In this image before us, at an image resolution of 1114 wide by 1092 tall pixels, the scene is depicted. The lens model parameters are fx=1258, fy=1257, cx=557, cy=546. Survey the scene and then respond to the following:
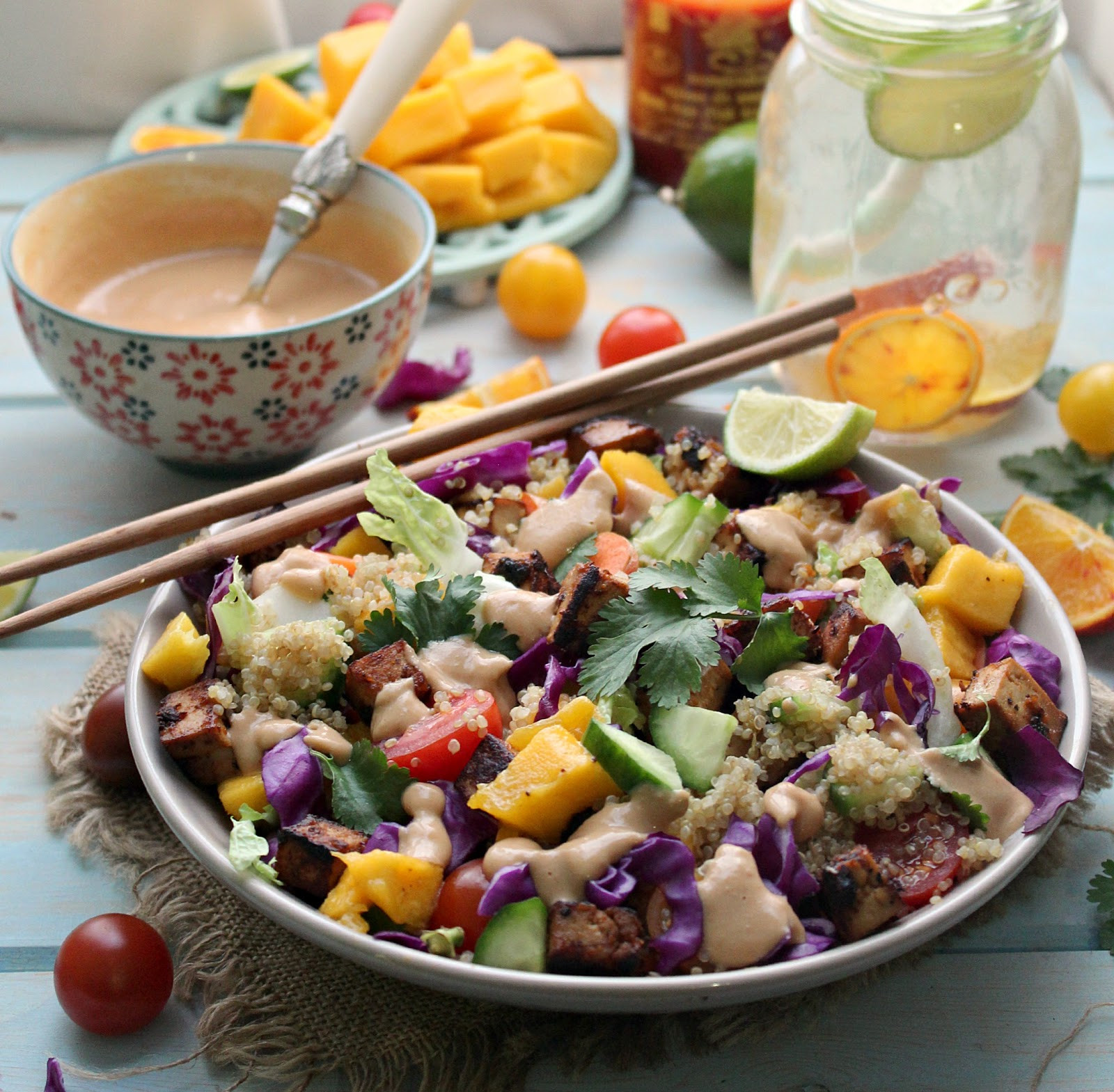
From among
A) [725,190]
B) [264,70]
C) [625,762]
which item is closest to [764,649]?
[625,762]

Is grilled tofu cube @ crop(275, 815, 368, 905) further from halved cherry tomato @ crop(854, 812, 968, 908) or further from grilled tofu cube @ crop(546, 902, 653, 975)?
halved cherry tomato @ crop(854, 812, 968, 908)

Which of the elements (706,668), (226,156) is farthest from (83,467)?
(706,668)

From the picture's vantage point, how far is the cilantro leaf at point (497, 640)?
5.37ft

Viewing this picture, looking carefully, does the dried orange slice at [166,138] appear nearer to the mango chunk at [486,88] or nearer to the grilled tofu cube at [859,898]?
the mango chunk at [486,88]

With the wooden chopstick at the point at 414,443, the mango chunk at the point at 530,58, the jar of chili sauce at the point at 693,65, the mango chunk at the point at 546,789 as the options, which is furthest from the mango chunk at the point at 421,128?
the mango chunk at the point at 546,789

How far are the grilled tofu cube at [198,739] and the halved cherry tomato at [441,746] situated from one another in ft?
0.66

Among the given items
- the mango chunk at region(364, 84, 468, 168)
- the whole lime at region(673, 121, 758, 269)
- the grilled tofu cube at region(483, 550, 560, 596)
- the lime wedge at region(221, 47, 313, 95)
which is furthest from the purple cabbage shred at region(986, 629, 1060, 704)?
the lime wedge at region(221, 47, 313, 95)

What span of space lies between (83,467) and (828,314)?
4.76ft

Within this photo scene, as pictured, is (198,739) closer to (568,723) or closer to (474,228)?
(568,723)

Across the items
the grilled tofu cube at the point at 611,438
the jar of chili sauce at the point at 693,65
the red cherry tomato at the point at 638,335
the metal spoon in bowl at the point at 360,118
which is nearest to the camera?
the grilled tofu cube at the point at 611,438

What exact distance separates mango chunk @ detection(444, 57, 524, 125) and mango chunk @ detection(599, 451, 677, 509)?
59.0 inches

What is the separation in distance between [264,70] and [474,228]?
3.23 feet

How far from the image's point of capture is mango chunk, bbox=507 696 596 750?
1.48m

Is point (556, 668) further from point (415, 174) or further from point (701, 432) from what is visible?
point (415, 174)
